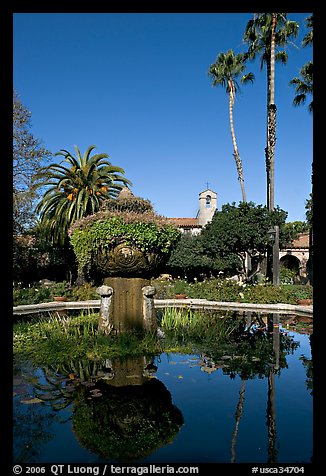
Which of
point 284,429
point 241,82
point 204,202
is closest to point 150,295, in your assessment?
point 284,429

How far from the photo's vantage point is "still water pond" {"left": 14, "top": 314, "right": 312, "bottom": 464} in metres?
2.40

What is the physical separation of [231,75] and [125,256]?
82.8ft

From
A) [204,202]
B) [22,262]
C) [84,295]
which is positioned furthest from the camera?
[204,202]

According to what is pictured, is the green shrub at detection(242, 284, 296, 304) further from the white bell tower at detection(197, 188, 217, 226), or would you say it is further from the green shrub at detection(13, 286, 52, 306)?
the white bell tower at detection(197, 188, 217, 226)

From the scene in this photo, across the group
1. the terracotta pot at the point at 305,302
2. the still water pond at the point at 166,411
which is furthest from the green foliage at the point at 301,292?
the still water pond at the point at 166,411

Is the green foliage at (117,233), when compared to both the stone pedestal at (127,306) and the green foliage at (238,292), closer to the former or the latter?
→ the stone pedestal at (127,306)

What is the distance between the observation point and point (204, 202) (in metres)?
36.8

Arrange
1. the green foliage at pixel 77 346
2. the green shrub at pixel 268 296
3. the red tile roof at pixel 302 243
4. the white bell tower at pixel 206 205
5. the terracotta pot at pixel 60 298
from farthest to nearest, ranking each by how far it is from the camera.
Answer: the white bell tower at pixel 206 205 < the red tile roof at pixel 302 243 < the terracotta pot at pixel 60 298 < the green shrub at pixel 268 296 < the green foliage at pixel 77 346

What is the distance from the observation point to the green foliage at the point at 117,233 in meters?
5.67

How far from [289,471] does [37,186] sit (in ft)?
60.4

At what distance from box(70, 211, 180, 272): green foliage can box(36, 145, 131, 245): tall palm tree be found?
1205cm

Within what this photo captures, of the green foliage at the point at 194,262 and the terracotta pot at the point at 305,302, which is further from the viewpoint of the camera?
the green foliage at the point at 194,262

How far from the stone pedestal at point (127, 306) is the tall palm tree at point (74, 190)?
12.2 m
